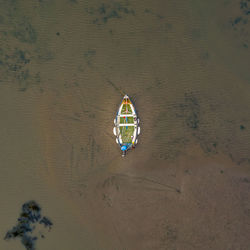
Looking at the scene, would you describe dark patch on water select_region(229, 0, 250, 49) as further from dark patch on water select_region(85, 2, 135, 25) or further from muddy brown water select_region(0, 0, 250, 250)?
dark patch on water select_region(85, 2, 135, 25)

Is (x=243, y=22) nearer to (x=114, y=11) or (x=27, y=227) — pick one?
(x=114, y=11)

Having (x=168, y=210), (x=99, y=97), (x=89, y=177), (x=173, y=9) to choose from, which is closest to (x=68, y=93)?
(x=99, y=97)

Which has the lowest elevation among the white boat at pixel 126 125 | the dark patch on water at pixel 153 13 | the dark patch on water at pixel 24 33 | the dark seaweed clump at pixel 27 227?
the dark seaweed clump at pixel 27 227

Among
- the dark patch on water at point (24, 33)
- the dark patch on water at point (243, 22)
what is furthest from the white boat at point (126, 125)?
the dark patch on water at point (243, 22)

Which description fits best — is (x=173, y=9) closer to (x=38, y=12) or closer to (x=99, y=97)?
(x=99, y=97)

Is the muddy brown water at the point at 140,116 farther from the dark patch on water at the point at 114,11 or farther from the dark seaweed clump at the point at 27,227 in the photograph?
the dark seaweed clump at the point at 27,227
